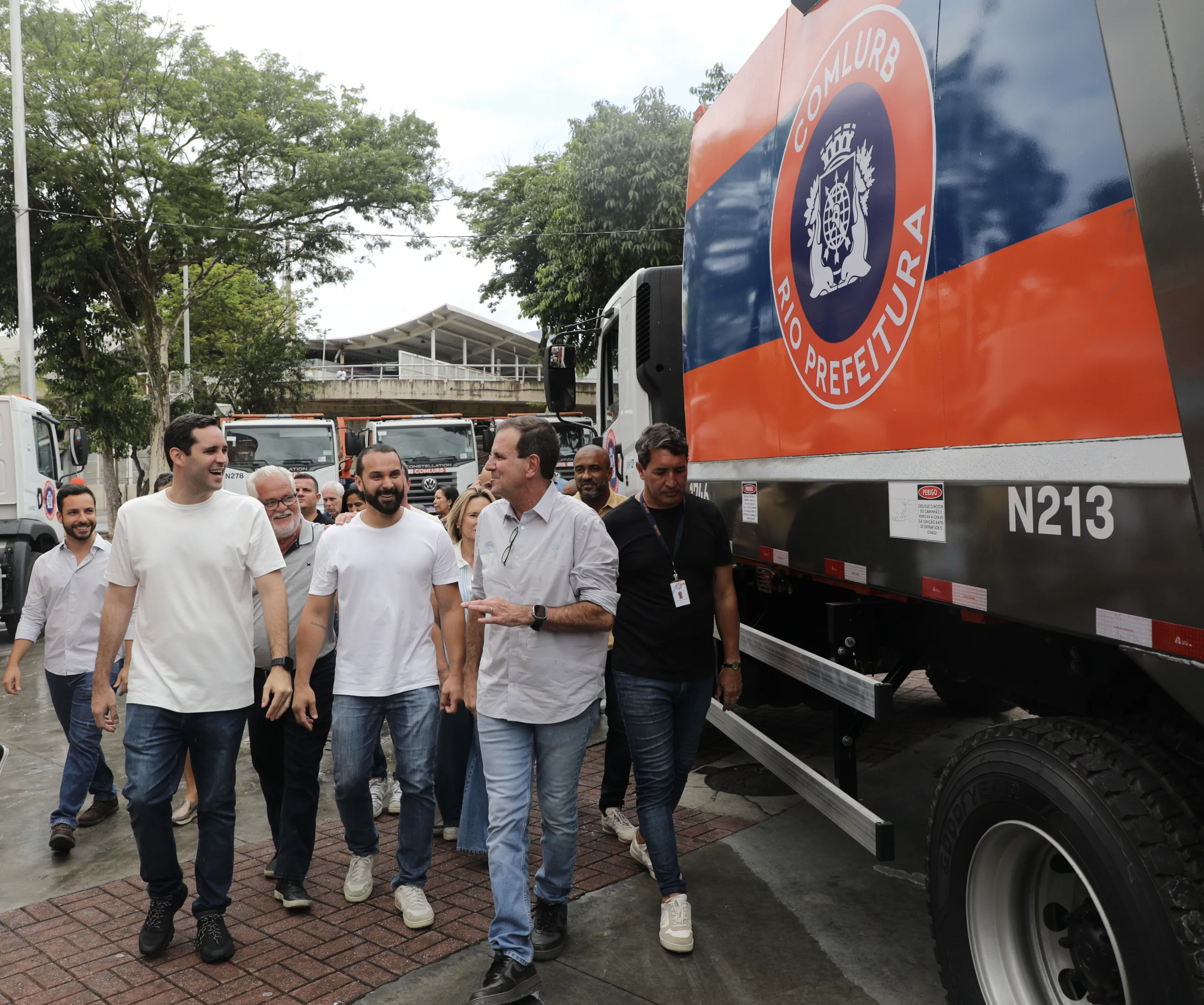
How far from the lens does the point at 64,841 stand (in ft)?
15.9

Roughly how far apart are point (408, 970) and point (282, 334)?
31.7 metres

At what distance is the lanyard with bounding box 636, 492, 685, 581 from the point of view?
3.91 m

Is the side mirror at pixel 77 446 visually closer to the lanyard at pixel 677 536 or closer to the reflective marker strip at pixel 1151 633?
the lanyard at pixel 677 536

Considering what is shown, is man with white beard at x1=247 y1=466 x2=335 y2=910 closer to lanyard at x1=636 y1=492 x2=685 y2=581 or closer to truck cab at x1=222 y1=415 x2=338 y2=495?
lanyard at x1=636 y1=492 x2=685 y2=581

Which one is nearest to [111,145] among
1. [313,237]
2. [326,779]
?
[313,237]

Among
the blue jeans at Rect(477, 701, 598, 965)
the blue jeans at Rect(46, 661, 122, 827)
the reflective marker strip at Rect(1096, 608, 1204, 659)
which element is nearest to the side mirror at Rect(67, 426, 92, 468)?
the blue jeans at Rect(46, 661, 122, 827)

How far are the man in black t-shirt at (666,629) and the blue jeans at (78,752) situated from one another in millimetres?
2595

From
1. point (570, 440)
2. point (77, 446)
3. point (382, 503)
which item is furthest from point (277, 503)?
point (570, 440)

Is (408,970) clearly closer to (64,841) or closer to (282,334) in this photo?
(64,841)

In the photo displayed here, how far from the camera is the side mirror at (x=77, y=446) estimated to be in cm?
1295

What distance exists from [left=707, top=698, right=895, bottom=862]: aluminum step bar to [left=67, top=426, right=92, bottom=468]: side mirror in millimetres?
10887

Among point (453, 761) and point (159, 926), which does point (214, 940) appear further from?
point (453, 761)

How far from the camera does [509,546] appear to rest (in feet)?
11.9

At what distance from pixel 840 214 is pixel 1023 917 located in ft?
6.72
